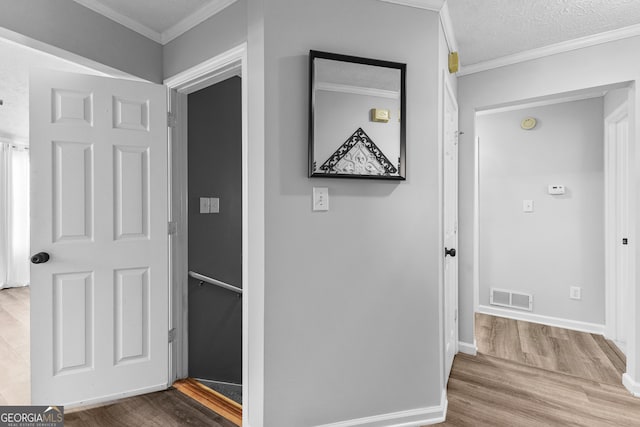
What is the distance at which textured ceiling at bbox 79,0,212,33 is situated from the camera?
2004 mm

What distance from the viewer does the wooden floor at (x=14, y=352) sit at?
219 centimetres

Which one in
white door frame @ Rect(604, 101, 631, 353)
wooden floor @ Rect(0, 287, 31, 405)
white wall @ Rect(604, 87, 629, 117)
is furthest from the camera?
white door frame @ Rect(604, 101, 631, 353)

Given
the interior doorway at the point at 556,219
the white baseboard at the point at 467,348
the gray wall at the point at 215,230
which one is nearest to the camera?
the gray wall at the point at 215,230

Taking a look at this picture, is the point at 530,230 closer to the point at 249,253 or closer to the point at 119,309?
the point at 249,253

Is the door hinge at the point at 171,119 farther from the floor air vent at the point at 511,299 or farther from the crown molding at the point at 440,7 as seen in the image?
the floor air vent at the point at 511,299

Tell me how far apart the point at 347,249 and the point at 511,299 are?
112 inches

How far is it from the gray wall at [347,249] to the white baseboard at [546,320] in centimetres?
226

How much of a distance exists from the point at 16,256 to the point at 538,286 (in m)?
7.50

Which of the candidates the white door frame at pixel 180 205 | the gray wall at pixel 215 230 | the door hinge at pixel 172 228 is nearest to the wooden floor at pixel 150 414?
the white door frame at pixel 180 205

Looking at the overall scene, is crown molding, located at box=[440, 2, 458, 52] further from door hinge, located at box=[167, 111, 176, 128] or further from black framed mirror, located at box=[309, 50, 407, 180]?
door hinge, located at box=[167, 111, 176, 128]

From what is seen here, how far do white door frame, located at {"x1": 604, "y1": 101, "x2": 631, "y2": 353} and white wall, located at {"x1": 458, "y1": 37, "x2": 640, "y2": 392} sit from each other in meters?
0.82

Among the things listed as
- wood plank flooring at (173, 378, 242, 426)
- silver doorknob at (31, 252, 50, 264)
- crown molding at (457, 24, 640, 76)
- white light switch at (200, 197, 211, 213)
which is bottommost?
wood plank flooring at (173, 378, 242, 426)

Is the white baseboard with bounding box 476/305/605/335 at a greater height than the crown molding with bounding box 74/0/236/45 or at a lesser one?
lesser

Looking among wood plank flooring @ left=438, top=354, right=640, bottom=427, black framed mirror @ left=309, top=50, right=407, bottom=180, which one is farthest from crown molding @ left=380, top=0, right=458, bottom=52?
wood plank flooring @ left=438, top=354, right=640, bottom=427
